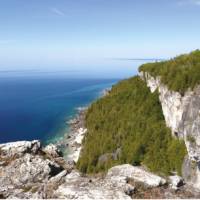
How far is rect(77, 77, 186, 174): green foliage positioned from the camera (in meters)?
78.1

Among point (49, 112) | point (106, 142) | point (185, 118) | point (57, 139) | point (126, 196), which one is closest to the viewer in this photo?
point (126, 196)

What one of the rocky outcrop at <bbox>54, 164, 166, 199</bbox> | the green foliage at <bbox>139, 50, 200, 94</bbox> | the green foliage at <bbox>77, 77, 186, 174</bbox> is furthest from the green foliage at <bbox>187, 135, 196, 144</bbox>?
the rocky outcrop at <bbox>54, 164, 166, 199</bbox>

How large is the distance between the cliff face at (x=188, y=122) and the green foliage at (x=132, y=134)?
386 cm

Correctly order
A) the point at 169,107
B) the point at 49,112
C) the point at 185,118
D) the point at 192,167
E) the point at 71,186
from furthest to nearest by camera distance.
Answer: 1. the point at 49,112
2. the point at 169,107
3. the point at 185,118
4. the point at 192,167
5. the point at 71,186

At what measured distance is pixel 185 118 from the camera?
71375 mm

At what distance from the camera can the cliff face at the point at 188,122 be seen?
65281 mm

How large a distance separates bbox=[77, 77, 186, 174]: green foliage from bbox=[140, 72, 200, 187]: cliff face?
3863 mm

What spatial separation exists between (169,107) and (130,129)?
16.0 metres

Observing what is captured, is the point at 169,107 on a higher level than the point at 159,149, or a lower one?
higher

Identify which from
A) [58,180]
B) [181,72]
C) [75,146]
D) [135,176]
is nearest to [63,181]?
[58,180]

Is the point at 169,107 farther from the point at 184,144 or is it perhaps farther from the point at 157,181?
the point at 157,181

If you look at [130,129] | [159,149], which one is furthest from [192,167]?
[130,129]

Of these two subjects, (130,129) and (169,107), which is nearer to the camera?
(169,107)

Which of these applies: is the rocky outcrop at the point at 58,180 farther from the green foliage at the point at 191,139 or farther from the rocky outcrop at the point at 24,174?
the green foliage at the point at 191,139
